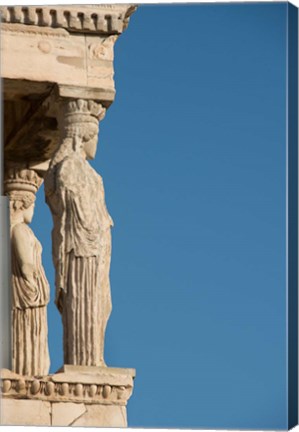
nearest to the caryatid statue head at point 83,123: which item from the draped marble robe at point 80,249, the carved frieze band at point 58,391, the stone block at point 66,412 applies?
the draped marble robe at point 80,249

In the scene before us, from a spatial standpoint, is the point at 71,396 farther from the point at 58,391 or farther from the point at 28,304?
the point at 28,304

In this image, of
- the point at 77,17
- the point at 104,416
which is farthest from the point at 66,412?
the point at 77,17

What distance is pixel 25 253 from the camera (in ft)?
127

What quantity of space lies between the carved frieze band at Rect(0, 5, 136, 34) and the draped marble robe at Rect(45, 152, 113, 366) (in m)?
1.26

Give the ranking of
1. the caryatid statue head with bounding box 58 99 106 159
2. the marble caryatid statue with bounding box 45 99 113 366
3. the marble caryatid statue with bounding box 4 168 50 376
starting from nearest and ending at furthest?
the marble caryatid statue with bounding box 45 99 113 366 → the caryatid statue head with bounding box 58 99 106 159 → the marble caryatid statue with bounding box 4 168 50 376

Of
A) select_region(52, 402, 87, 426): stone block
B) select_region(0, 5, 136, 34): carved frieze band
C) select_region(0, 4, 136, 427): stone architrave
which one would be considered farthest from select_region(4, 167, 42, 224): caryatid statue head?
select_region(52, 402, 87, 426): stone block

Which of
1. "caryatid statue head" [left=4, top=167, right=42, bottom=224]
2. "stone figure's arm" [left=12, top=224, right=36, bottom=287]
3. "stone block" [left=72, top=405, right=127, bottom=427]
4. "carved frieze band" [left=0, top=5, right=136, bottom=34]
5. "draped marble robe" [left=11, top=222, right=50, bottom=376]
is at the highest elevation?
"carved frieze band" [left=0, top=5, right=136, bottom=34]

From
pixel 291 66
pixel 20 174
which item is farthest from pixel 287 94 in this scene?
pixel 20 174

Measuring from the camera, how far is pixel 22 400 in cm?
3588

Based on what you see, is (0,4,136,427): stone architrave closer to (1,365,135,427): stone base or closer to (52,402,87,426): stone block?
(1,365,135,427): stone base

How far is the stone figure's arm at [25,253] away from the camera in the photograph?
3859cm

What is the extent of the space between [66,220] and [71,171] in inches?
18.1

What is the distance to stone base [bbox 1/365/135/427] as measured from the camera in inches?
1410

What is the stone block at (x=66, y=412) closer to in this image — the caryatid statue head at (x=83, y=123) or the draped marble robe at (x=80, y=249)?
the draped marble robe at (x=80, y=249)
